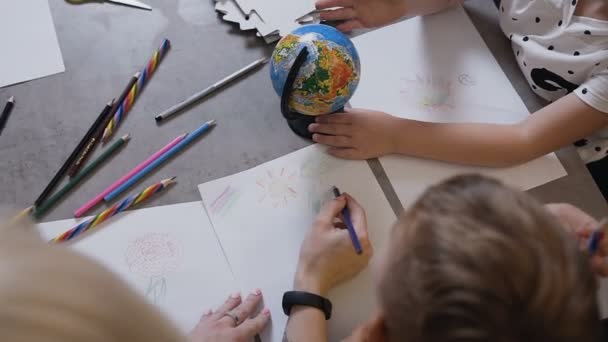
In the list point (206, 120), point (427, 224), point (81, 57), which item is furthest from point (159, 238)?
point (427, 224)

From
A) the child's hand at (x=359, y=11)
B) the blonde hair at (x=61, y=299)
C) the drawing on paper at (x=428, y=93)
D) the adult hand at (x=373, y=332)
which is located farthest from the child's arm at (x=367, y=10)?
the blonde hair at (x=61, y=299)

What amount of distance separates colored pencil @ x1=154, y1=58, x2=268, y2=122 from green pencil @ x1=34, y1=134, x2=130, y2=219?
0.20 feet

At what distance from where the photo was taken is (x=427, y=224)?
0.48 meters

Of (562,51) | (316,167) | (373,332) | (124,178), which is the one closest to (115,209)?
(124,178)

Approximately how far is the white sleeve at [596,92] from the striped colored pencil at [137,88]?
57cm

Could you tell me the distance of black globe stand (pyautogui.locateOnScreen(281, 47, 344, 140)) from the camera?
2.35ft

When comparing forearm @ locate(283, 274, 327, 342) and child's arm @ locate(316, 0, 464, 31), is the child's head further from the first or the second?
child's arm @ locate(316, 0, 464, 31)

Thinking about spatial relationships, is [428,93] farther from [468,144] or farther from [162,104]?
[162,104]

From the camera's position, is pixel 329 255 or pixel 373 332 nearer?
pixel 373 332

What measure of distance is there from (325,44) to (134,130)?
30cm

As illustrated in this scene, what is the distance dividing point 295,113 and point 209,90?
142 millimetres

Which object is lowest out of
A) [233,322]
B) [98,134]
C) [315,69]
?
[233,322]

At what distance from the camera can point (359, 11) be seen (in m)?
0.89

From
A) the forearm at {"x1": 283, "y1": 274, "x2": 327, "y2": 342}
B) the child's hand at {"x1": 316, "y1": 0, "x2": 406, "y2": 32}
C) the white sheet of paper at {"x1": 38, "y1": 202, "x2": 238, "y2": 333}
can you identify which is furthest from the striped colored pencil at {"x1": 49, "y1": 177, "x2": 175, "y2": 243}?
the child's hand at {"x1": 316, "y1": 0, "x2": 406, "y2": 32}
